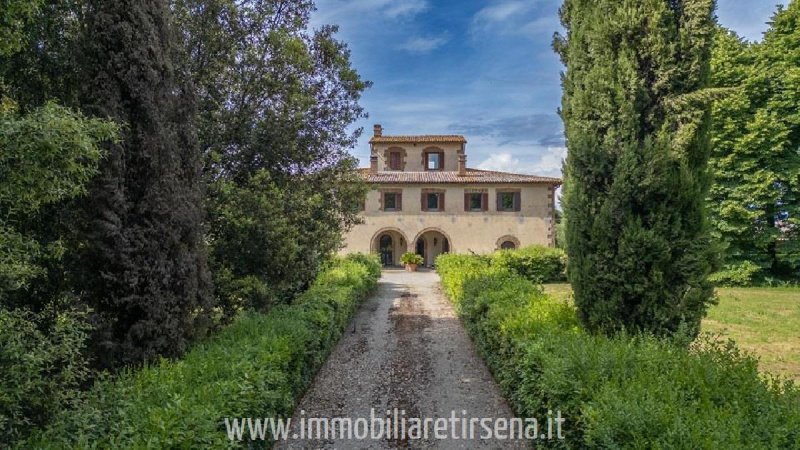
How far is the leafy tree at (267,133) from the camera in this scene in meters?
8.04

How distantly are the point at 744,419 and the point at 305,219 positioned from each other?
773 cm

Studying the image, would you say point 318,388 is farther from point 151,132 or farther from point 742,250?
point 742,250

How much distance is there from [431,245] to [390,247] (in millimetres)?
2922

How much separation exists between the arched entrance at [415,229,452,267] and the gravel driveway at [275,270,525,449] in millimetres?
18399

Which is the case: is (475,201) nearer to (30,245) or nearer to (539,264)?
(539,264)

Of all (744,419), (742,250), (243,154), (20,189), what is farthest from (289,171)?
(742,250)

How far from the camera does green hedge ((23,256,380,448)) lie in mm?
3318

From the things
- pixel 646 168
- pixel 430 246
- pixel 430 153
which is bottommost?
pixel 430 246

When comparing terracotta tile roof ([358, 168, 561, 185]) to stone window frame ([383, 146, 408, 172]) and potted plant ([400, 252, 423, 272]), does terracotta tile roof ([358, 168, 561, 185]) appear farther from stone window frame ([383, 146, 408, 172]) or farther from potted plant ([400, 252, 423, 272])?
potted plant ([400, 252, 423, 272])

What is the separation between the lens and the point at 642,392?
12.0ft

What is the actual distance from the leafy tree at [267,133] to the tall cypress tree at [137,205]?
1856 mm

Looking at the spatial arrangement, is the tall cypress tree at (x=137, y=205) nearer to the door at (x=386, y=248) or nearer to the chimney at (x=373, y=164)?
the chimney at (x=373, y=164)

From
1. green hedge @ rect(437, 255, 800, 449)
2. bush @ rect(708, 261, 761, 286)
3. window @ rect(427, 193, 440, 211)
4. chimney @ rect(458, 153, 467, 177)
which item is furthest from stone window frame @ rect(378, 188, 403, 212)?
green hedge @ rect(437, 255, 800, 449)

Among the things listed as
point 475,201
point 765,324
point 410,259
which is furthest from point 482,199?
point 765,324
